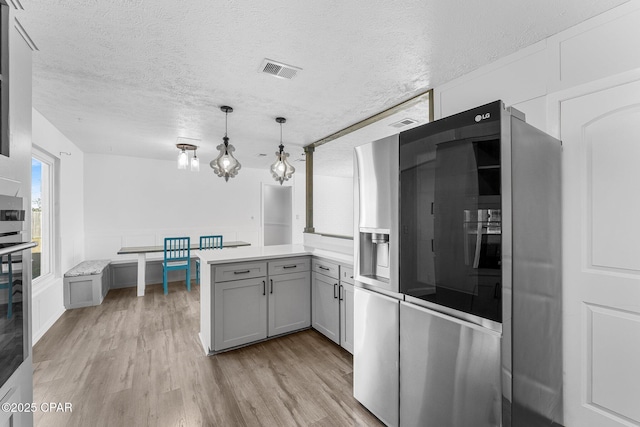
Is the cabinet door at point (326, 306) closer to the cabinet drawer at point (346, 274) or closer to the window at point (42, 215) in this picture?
the cabinet drawer at point (346, 274)

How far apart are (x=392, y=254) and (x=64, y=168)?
4697 millimetres

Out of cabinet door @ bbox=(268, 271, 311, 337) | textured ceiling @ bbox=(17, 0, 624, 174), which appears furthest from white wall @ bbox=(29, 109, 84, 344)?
cabinet door @ bbox=(268, 271, 311, 337)

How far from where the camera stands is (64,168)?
4.05 m

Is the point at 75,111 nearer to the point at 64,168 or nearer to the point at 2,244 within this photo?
the point at 64,168

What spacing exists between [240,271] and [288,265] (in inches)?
21.0

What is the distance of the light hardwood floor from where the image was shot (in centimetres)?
195

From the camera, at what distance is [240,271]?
9.41 feet

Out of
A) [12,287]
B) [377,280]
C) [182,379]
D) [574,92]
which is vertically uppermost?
[574,92]

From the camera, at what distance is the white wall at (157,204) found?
17.3ft

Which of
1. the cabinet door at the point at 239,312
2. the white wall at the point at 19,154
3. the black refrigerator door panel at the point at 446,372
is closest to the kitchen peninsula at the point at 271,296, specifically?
the cabinet door at the point at 239,312

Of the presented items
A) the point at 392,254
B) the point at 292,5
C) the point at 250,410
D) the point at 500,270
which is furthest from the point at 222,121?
the point at 500,270

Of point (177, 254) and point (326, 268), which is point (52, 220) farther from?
point (326, 268)

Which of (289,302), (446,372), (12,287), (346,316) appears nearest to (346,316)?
(346,316)

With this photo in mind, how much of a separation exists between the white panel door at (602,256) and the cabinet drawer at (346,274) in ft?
5.11
